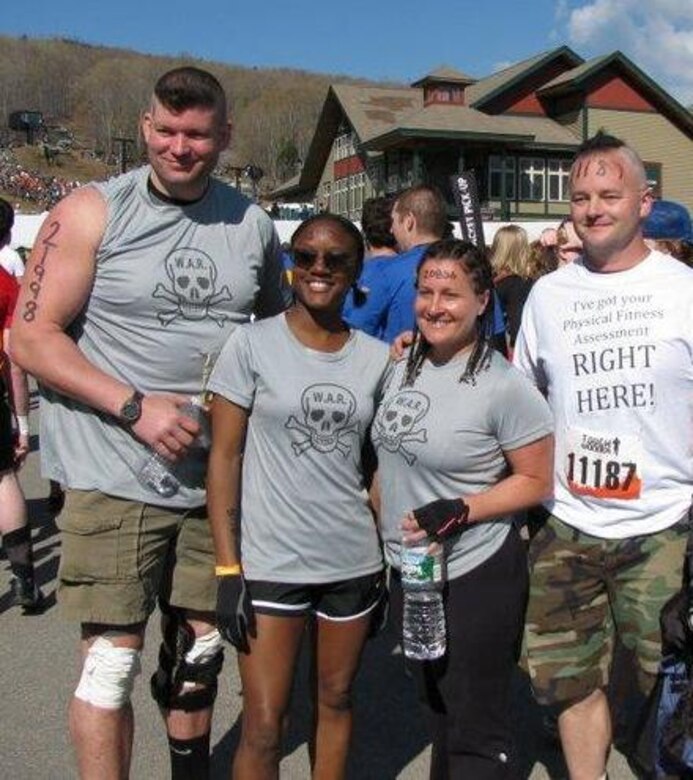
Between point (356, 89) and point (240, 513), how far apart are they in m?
43.4

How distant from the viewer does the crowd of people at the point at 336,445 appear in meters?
2.71

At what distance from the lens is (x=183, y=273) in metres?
2.82

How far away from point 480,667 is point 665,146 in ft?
139

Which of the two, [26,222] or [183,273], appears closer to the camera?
[183,273]

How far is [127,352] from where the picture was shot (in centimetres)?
284

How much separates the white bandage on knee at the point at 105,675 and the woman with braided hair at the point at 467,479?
810 millimetres

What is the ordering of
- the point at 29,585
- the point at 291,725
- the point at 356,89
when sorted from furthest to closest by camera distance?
1. the point at 356,89
2. the point at 29,585
3. the point at 291,725

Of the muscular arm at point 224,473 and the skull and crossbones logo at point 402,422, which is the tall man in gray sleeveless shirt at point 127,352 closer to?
the muscular arm at point 224,473

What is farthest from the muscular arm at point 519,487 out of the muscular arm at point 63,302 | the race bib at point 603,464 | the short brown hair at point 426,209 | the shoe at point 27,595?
the shoe at point 27,595

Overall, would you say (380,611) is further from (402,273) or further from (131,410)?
(402,273)

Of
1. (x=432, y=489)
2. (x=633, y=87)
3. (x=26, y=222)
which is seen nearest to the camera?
(x=432, y=489)

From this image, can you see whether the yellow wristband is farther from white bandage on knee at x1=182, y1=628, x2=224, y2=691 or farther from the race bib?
the race bib

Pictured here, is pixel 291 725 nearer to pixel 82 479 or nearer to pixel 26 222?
Answer: pixel 82 479

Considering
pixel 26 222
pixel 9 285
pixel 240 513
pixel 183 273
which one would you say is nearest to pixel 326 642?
pixel 240 513
